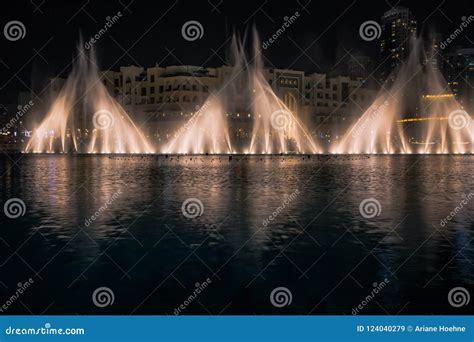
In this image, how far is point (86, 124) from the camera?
94062mm

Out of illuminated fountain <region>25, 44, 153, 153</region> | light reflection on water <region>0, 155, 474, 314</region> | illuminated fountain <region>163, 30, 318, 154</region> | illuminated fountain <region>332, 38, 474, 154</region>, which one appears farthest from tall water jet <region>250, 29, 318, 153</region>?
light reflection on water <region>0, 155, 474, 314</region>

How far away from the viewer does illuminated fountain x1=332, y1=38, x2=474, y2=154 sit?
286ft

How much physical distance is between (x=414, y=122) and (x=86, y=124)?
52971mm

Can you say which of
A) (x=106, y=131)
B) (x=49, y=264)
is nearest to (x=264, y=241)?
(x=49, y=264)

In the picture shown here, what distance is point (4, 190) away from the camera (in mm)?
23281

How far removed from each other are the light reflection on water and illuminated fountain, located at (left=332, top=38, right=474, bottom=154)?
6569 cm

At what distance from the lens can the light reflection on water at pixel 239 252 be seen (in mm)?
8312

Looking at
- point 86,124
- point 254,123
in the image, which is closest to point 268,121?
point 254,123

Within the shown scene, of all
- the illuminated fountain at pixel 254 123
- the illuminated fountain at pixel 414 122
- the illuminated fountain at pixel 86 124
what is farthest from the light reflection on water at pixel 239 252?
the illuminated fountain at pixel 414 122

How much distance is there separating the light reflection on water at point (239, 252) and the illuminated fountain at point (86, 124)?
189 feet

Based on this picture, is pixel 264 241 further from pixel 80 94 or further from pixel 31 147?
pixel 31 147

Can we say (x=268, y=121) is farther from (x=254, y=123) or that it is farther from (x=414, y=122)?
(x=414, y=122)

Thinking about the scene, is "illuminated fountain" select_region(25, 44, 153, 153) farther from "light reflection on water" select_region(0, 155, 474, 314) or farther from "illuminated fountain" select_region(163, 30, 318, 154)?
"light reflection on water" select_region(0, 155, 474, 314)

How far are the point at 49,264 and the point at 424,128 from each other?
105197 mm
